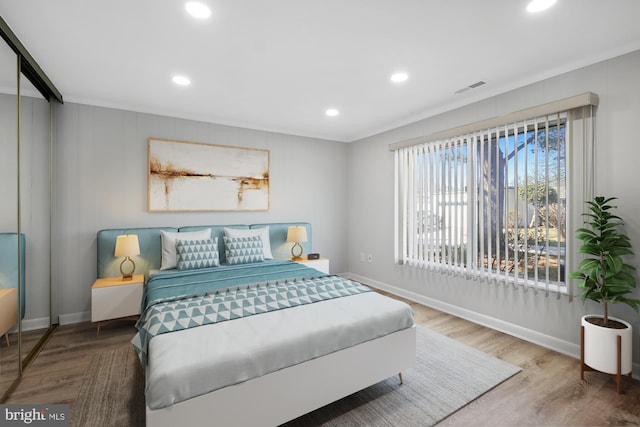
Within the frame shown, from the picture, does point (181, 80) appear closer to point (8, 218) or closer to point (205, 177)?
point (205, 177)

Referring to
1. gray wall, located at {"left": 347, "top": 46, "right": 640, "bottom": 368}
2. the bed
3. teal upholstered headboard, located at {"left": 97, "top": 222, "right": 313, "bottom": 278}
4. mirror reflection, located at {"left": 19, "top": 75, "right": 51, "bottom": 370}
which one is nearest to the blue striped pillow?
teal upholstered headboard, located at {"left": 97, "top": 222, "right": 313, "bottom": 278}

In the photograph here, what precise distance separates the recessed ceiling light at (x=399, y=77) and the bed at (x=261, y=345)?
197 cm

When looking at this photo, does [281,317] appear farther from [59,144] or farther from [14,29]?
[59,144]

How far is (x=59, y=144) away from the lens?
321 centimetres

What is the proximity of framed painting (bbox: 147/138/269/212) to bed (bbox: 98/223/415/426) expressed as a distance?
1309 mm

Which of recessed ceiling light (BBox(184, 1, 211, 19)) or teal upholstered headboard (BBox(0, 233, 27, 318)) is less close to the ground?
recessed ceiling light (BBox(184, 1, 211, 19))

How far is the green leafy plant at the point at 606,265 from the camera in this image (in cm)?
210

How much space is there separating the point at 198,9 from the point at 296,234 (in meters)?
2.91

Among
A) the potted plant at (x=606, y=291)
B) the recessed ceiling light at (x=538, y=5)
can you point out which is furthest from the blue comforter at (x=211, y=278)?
the recessed ceiling light at (x=538, y=5)

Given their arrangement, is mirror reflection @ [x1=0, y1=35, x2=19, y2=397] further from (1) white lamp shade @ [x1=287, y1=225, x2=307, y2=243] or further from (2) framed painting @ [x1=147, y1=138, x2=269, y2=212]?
(1) white lamp shade @ [x1=287, y1=225, x2=307, y2=243]

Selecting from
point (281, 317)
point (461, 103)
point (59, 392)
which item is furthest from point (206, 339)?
point (461, 103)

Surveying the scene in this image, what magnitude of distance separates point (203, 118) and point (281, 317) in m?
3.08

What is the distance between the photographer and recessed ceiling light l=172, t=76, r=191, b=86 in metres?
2.81

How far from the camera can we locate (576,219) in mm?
2514
